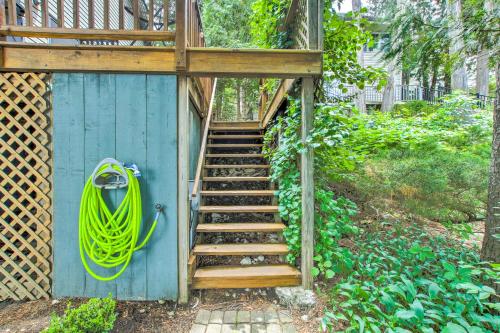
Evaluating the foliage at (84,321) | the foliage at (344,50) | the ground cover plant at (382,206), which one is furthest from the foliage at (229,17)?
the foliage at (84,321)

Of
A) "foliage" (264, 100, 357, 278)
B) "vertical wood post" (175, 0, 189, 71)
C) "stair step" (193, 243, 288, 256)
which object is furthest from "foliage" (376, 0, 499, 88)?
"stair step" (193, 243, 288, 256)

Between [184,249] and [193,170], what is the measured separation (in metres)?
1.58

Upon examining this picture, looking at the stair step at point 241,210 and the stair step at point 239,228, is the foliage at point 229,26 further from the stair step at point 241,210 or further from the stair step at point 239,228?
the stair step at point 239,228

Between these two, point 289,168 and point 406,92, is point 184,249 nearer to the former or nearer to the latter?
point 289,168

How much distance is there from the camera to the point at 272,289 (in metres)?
2.42

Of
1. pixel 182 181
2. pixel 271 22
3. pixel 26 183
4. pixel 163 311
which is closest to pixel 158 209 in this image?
pixel 182 181

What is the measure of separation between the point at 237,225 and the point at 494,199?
236 centimetres

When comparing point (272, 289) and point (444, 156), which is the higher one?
point (444, 156)

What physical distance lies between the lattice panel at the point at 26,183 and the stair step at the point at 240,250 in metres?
1.35

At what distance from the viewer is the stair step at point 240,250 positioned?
248 centimetres

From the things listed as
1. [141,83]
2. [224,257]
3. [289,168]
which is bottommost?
[224,257]

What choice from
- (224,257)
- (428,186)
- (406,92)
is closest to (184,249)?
(224,257)

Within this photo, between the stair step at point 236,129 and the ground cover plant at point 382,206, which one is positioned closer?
the ground cover plant at point 382,206

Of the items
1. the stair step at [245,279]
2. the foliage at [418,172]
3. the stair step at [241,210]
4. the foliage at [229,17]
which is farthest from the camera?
the foliage at [229,17]
